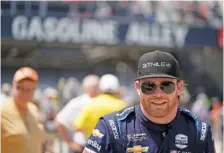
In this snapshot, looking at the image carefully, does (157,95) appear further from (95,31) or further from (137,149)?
(95,31)

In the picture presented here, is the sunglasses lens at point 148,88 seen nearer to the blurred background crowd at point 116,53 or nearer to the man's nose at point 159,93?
the man's nose at point 159,93

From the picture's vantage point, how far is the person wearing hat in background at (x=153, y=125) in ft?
9.87

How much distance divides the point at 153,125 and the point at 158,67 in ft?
0.91

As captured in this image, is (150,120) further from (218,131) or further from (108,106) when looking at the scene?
(218,131)

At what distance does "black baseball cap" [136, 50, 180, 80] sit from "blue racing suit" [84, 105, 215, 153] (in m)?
0.20

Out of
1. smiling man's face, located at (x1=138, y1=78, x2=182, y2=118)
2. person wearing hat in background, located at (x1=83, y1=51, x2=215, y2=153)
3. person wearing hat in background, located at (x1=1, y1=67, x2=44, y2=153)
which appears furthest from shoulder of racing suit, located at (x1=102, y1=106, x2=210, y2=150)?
person wearing hat in background, located at (x1=1, y1=67, x2=44, y2=153)

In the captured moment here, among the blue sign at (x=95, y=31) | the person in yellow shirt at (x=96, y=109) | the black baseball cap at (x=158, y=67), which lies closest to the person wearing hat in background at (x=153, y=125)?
the black baseball cap at (x=158, y=67)

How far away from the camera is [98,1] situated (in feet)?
74.4

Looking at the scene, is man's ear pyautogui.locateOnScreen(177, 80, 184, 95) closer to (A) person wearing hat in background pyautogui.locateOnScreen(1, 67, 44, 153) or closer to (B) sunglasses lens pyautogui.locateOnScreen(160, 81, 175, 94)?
(B) sunglasses lens pyautogui.locateOnScreen(160, 81, 175, 94)

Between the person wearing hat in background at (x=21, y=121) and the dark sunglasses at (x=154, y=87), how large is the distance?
261cm

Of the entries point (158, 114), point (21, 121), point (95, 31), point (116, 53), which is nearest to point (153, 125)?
point (158, 114)

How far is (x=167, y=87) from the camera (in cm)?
305

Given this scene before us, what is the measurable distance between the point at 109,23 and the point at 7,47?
580 centimetres

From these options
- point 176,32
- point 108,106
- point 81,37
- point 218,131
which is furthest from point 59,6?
point 108,106
